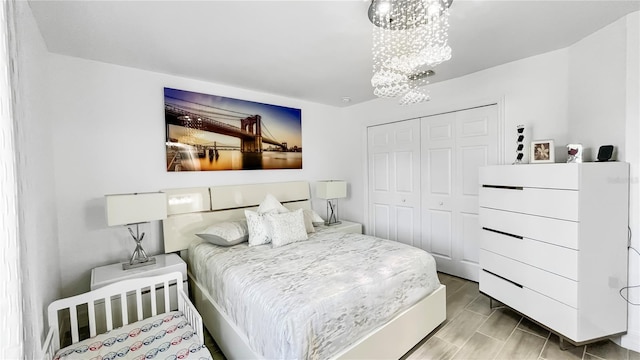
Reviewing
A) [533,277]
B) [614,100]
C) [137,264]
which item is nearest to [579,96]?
[614,100]

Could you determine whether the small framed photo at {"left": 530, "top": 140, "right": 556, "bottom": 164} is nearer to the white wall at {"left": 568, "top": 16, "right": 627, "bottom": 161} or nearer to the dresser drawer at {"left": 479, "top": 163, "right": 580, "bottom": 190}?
the dresser drawer at {"left": 479, "top": 163, "right": 580, "bottom": 190}

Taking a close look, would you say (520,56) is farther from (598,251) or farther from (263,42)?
(263,42)

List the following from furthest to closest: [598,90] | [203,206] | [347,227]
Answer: [347,227] < [203,206] < [598,90]

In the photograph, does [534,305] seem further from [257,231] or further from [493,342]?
[257,231]

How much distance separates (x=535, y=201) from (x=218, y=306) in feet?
8.77

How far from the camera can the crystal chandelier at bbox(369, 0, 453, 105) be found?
5.33 ft

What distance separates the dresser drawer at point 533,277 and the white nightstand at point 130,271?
A: 9.41ft

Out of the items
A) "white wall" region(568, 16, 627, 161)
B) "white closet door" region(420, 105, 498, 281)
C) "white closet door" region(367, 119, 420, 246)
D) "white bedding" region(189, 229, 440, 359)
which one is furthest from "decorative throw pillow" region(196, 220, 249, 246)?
"white wall" region(568, 16, 627, 161)

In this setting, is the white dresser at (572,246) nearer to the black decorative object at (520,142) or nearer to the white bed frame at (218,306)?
the black decorative object at (520,142)

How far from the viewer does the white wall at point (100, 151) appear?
2334 mm

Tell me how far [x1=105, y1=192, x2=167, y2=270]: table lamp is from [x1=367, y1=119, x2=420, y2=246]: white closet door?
9.71 feet

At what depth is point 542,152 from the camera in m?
2.29

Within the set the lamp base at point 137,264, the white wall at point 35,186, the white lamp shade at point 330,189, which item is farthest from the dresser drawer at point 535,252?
the lamp base at point 137,264

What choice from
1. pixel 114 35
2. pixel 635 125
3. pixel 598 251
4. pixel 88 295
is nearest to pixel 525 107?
pixel 635 125
